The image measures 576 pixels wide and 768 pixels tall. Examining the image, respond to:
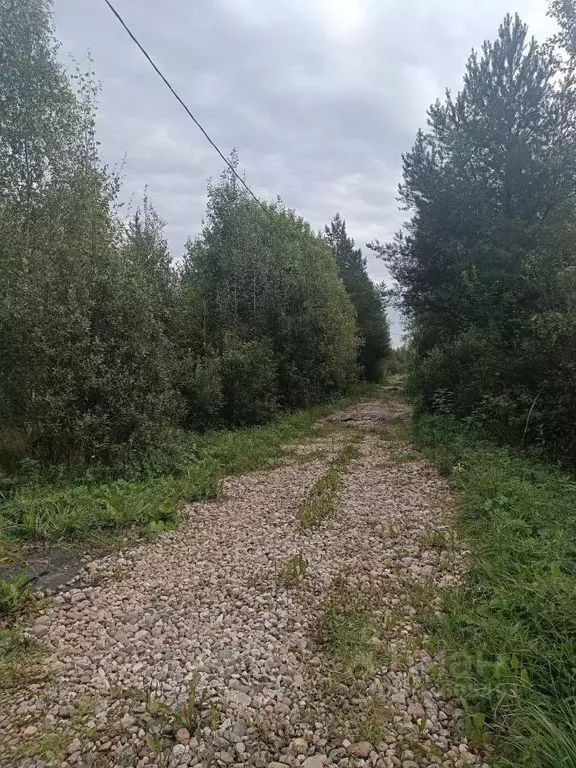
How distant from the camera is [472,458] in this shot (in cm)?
790

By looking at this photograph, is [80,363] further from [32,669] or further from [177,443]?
[32,669]

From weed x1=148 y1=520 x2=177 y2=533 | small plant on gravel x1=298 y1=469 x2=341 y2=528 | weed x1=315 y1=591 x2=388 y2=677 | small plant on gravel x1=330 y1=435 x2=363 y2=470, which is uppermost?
small plant on gravel x1=330 y1=435 x2=363 y2=470

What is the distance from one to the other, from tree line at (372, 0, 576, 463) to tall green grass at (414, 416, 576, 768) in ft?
11.3

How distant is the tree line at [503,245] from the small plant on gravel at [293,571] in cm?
566

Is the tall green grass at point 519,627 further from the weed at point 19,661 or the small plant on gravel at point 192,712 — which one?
the weed at point 19,661

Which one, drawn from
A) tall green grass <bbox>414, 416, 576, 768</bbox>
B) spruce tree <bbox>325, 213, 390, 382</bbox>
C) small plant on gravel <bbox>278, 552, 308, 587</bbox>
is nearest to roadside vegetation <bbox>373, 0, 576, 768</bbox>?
tall green grass <bbox>414, 416, 576, 768</bbox>

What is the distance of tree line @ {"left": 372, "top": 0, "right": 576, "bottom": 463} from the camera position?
852 centimetres

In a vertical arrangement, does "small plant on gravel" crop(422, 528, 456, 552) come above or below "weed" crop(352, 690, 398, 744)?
above

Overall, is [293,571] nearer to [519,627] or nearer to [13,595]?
[519,627]

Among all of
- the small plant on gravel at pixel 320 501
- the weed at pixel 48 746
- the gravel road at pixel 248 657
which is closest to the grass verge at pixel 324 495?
the small plant on gravel at pixel 320 501

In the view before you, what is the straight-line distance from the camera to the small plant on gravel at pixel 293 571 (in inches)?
163

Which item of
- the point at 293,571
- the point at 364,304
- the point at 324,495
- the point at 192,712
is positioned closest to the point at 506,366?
the point at 324,495

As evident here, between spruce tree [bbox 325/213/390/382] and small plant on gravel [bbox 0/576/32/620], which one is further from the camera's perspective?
spruce tree [bbox 325/213/390/382]

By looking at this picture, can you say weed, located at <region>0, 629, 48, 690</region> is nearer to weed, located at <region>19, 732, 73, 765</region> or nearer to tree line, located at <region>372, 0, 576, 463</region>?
weed, located at <region>19, 732, 73, 765</region>
